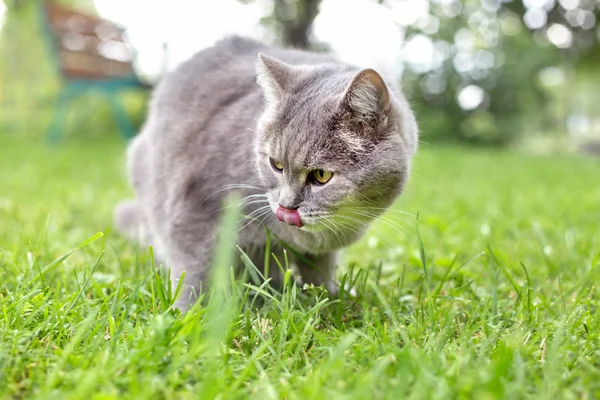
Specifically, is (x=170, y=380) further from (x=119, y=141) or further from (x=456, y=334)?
(x=119, y=141)

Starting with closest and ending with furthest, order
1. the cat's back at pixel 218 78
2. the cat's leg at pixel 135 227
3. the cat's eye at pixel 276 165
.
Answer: the cat's eye at pixel 276 165, the cat's back at pixel 218 78, the cat's leg at pixel 135 227

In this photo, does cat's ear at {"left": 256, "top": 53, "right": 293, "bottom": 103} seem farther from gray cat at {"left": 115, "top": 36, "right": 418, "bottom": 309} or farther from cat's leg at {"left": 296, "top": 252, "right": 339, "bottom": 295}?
cat's leg at {"left": 296, "top": 252, "right": 339, "bottom": 295}

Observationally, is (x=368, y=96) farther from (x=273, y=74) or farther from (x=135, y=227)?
(x=135, y=227)

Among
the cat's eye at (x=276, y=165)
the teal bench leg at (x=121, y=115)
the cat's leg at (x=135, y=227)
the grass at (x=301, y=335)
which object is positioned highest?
the cat's eye at (x=276, y=165)

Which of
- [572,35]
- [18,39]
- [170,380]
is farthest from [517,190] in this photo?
[572,35]

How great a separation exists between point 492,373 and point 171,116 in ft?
5.26

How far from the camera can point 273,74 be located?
5.66ft

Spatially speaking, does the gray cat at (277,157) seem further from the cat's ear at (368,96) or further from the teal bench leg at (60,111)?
the teal bench leg at (60,111)

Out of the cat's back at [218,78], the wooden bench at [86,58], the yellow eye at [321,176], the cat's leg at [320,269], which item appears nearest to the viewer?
the yellow eye at [321,176]

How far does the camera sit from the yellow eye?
1617mm

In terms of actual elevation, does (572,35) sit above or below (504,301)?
above

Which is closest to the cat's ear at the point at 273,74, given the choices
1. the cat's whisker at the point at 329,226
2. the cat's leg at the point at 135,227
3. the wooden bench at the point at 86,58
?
the cat's whisker at the point at 329,226

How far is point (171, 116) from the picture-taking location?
7.00ft

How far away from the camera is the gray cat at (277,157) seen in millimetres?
1608
